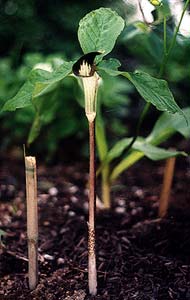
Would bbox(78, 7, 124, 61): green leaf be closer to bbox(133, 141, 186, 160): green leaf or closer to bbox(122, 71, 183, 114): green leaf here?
bbox(122, 71, 183, 114): green leaf

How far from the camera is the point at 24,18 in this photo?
8.55 ft

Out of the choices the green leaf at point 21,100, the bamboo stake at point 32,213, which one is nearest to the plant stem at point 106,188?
the bamboo stake at point 32,213

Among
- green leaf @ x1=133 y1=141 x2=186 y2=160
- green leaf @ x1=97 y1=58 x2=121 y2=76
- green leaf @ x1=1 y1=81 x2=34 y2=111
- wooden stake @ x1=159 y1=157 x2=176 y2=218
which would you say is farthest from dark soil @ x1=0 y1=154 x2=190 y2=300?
green leaf @ x1=97 y1=58 x2=121 y2=76

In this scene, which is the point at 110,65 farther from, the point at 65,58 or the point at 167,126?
the point at 65,58

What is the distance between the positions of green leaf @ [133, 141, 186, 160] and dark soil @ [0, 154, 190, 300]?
20 cm

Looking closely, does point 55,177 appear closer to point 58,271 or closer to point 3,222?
point 3,222

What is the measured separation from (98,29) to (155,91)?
0.52ft

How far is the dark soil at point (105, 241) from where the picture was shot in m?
1.09

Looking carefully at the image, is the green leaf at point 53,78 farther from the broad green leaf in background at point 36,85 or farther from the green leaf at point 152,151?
the green leaf at point 152,151

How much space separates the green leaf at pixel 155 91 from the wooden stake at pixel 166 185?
1.62 feet

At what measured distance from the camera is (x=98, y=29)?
0.91 metres

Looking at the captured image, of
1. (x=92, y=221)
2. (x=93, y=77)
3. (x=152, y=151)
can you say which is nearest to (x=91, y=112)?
(x=93, y=77)

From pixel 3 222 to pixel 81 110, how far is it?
28.9 inches

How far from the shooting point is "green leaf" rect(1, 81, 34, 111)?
35.2 inches
